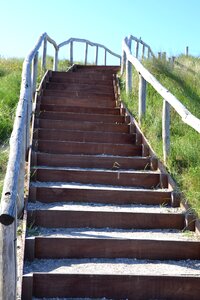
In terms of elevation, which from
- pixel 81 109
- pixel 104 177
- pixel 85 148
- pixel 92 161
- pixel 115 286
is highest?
pixel 81 109

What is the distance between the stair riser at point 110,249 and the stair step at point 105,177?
1.48m

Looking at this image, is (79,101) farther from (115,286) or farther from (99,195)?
(115,286)

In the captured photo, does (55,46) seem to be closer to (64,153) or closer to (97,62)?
(97,62)

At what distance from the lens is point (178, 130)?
328 inches

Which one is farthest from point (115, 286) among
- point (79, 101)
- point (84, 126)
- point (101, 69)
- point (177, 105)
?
point (101, 69)

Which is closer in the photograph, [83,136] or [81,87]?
[83,136]

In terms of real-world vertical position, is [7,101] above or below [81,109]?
above

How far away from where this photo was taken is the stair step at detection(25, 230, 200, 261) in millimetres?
4801

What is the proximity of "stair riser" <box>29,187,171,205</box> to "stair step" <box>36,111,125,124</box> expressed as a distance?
9.60ft

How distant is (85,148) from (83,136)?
48 centimetres

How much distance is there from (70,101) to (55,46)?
4445 mm

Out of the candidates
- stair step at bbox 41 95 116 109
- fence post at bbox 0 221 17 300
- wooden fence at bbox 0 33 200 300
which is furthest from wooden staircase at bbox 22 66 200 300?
stair step at bbox 41 95 116 109

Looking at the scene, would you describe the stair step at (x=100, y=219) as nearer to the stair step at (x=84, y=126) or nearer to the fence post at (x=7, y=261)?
the fence post at (x=7, y=261)

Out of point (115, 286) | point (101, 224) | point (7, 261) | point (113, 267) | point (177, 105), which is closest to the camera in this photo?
point (7, 261)
